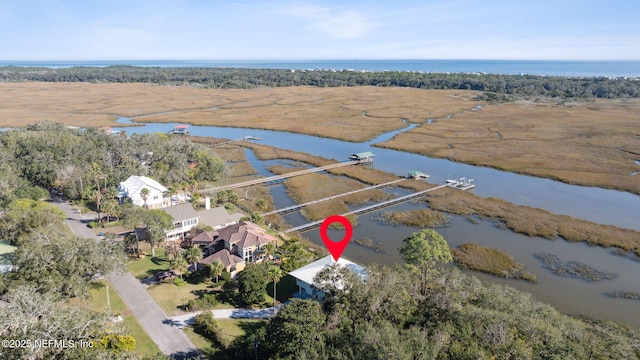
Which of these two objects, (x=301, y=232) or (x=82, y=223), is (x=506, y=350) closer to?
(x=301, y=232)

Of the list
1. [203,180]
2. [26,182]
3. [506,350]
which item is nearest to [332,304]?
[506,350]

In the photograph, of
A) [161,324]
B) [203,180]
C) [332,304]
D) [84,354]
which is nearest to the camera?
[84,354]

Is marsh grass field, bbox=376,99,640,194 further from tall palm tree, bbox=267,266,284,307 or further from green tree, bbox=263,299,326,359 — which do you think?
green tree, bbox=263,299,326,359

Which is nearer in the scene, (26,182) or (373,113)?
(26,182)

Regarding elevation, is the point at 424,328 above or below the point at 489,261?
above

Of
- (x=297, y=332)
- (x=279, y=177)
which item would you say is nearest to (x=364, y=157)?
(x=279, y=177)

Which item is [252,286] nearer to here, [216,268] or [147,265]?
[216,268]

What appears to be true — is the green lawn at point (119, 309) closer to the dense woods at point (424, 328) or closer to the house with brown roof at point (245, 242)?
the dense woods at point (424, 328)
